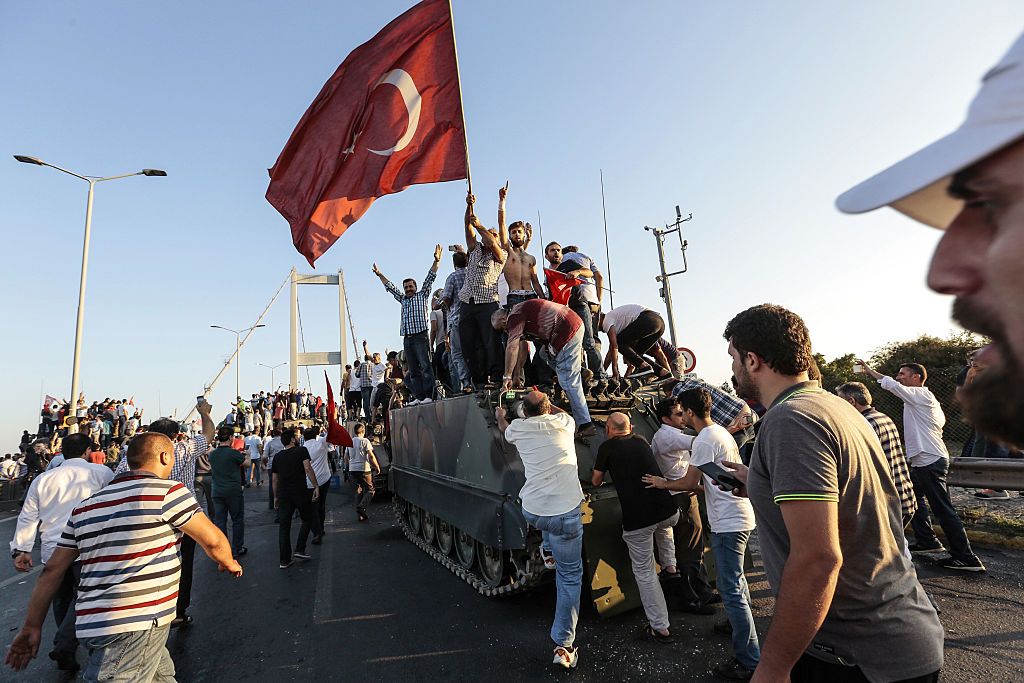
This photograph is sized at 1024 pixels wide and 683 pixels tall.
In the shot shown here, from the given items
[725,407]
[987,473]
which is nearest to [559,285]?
[725,407]

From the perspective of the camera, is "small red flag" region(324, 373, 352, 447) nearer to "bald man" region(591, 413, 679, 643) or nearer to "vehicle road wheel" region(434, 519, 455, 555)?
"vehicle road wheel" region(434, 519, 455, 555)

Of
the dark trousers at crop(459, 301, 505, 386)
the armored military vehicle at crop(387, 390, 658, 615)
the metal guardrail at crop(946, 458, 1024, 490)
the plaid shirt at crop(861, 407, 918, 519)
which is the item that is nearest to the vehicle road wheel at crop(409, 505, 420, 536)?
the armored military vehicle at crop(387, 390, 658, 615)

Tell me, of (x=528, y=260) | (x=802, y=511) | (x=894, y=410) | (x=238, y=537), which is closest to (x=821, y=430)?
(x=802, y=511)

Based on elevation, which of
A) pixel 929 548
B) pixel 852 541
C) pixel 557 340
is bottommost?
pixel 929 548

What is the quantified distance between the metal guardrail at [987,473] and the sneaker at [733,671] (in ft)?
14.6

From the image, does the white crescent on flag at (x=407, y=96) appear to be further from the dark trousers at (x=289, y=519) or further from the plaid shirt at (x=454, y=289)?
the dark trousers at (x=289, y=519)

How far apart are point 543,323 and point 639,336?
8.49 ft

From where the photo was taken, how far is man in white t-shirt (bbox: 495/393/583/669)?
3783 millimetres

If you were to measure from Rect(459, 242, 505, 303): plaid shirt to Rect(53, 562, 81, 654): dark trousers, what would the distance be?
4.43 m

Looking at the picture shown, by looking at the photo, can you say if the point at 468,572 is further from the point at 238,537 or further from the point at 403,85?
the point at 403,85

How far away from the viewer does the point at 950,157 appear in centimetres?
73

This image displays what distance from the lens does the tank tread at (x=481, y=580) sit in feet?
15.1

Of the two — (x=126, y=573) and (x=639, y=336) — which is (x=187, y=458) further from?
(x=639, y=336)

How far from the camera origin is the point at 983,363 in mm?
830
